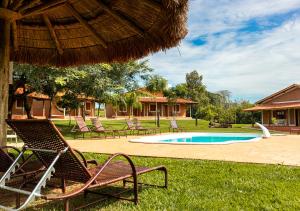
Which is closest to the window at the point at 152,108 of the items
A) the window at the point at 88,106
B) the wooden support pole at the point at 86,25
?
the window at the point at 88,106

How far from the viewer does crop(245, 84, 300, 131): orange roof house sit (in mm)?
32562

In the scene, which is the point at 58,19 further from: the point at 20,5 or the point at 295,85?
the point at 295,85

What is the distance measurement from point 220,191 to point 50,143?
8.54 feet

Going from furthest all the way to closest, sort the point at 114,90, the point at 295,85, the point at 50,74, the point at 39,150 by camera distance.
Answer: the point at 295,85, the point at 114,90, the point at 50,74, the point at 39,150

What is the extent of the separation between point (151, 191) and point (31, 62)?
4120 millimetres

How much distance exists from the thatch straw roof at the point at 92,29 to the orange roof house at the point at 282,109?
89.9ft

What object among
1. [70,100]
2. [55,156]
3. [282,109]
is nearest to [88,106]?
[70,100]

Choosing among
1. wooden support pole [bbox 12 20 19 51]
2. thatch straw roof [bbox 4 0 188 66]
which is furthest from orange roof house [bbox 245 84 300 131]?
wooden support pole [bbox 12 20 19 51]

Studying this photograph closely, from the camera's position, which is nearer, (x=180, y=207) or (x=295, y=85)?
(x=180, y=207)

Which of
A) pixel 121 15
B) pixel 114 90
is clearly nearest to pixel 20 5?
pixel 121 15

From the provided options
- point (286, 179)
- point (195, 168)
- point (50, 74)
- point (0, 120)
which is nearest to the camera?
point (0, 120)

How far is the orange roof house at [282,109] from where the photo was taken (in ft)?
107

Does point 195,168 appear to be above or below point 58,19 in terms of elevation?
below

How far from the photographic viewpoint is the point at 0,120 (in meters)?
5.13
